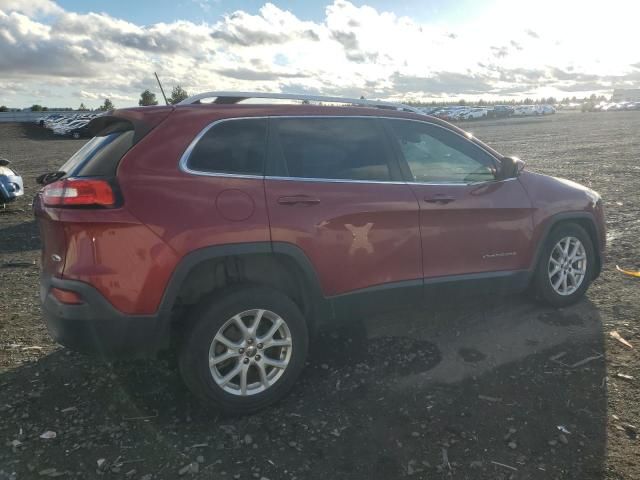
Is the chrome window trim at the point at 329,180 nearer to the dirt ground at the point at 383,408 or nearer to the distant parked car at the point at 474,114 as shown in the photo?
the dirt ground at the point at 383,408

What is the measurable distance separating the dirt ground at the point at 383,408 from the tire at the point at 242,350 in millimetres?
153

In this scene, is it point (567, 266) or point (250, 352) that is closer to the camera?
point (250, 352)

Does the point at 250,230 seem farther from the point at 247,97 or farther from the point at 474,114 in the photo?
the point at 474,114

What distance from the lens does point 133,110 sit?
3.34 metres

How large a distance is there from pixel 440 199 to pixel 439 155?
0.41 m

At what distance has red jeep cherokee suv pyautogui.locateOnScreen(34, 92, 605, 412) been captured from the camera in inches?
117

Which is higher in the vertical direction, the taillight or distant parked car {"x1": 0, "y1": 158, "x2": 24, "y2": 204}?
the taillight

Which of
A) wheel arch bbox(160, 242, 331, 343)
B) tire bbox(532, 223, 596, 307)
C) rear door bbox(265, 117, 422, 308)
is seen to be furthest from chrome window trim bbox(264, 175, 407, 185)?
tire bbox(532, 223, 596, 307)

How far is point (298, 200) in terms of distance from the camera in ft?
11.0

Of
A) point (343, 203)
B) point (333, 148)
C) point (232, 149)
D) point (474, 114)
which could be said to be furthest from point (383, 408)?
point (474, 114)

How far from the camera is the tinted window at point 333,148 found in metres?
3.50

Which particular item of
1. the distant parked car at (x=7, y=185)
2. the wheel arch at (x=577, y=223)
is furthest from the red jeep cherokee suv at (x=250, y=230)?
the distant parked car at (x=7, y=185)

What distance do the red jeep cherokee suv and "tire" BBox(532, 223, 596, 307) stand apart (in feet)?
2.11

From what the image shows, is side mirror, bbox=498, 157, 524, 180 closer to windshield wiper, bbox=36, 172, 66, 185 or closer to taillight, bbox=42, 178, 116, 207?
taillight, bbox=42, 178, 116, 207
